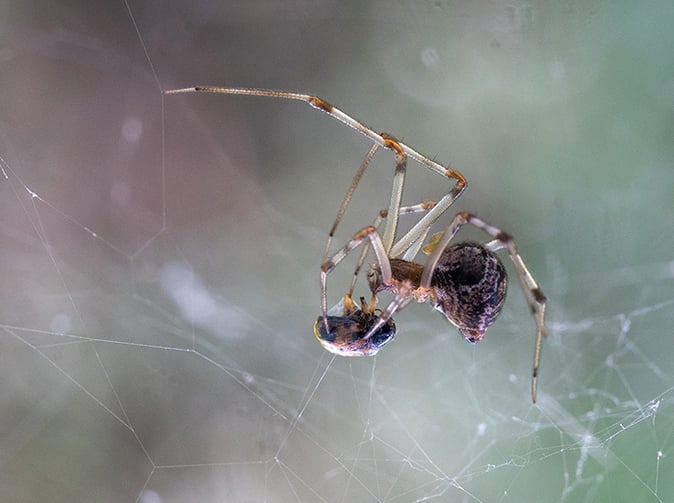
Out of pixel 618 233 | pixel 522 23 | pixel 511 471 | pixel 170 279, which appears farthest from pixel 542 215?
pixel 170 279

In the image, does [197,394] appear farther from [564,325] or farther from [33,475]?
[564,325]

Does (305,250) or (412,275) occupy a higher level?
(412,275)

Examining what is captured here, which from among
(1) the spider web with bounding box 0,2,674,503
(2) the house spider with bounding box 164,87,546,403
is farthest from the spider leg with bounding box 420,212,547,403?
(1) the spider web with bounding box 0,2,674,503

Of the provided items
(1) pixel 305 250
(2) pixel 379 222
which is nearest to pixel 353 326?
(2) pixel 379 222

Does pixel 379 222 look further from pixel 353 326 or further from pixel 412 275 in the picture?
pixel 353 326

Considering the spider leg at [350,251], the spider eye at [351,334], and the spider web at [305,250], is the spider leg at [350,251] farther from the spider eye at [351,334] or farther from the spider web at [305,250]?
the spider web at [305,250]

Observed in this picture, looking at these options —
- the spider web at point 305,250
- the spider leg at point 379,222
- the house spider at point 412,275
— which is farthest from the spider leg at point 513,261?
the spider web at point 305,250
